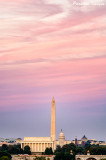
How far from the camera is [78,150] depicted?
175m

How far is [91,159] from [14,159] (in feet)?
67.0

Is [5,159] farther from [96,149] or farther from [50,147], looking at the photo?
[50,147]

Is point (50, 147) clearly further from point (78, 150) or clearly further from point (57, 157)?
point (57, 157)

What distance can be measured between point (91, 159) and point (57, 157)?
869 centimetres

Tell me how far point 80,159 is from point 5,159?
26219mm

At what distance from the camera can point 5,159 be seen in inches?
5153

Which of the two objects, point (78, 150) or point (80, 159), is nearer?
point (80, 159)

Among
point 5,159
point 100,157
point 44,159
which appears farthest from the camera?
point 100,157

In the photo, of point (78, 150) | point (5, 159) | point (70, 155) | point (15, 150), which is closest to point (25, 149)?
point (15, 150)

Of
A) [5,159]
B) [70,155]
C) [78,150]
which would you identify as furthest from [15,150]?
[5,159]

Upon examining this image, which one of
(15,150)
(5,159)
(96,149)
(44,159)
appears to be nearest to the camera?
(5,159)

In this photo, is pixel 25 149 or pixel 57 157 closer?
pixel 57 157

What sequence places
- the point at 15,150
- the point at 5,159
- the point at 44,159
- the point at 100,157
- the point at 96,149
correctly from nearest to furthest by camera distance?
the point at 5,159, the point at 44,159, the point at 100,157, the point at 96,149, the point at 15,150

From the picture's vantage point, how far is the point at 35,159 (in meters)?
143
